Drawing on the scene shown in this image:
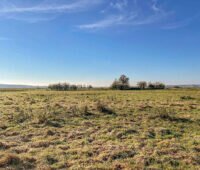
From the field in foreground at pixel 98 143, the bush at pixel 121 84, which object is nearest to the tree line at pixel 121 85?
the bush at pixel 121 84

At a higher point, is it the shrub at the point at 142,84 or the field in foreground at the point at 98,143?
the shrub at the point at 142,84

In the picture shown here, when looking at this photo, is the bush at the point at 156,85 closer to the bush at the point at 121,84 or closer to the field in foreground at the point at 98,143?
the bush at the point at 121,84

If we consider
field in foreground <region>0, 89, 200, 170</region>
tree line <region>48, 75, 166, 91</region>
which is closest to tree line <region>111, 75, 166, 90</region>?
tree line <region>48, 75, 166, 91</region>

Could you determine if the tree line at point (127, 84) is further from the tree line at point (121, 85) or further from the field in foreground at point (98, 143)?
the field in foreground at point (98, 143)

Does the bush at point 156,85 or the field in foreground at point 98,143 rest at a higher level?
the bush at point 156,85

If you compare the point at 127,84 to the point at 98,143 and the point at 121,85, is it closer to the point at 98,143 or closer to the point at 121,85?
the point at 121,85

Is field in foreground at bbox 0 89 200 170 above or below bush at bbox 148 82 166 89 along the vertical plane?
below

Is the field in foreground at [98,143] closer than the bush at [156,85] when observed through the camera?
Yes

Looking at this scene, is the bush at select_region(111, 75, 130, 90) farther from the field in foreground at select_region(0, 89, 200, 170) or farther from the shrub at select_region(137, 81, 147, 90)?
the field in foreground at select_region(0, 89, 200, 170)

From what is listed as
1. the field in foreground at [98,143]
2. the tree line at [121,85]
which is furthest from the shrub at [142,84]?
the field in foreground at [98,143]

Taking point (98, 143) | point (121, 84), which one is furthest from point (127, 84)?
point (98, 143)

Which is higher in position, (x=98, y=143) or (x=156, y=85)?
(x=156, y=85)

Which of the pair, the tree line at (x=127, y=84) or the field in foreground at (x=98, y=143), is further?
the tree line at (x=127, y=84)

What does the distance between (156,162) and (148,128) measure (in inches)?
209
